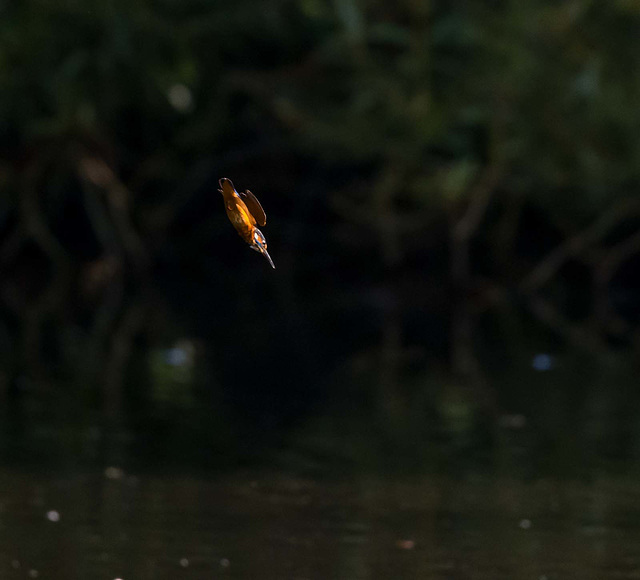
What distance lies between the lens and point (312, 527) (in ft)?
27.6

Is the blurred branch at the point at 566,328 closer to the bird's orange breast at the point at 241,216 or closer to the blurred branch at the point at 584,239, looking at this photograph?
the blurred branch at the point at 584,239

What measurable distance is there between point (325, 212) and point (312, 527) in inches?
Answer: 852

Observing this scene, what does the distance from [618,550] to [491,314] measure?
15197mm

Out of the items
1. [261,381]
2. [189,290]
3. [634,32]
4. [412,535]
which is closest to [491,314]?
[634,32]

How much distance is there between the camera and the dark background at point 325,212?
1465cm

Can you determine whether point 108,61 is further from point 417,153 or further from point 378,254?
point 378,254

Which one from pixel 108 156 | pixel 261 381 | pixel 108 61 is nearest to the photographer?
pixel 261 381

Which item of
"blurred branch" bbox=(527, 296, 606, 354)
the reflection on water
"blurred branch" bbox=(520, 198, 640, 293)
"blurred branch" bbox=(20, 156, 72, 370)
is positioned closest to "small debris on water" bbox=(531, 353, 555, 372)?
"blurred branch" bbox=(527, 296, 606, 354)

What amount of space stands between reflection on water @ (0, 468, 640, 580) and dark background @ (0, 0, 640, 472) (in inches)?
102

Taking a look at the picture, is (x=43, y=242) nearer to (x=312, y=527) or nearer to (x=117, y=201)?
(x=117, y=201)

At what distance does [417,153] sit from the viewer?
24.1m

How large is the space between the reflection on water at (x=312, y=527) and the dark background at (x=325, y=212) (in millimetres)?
2593

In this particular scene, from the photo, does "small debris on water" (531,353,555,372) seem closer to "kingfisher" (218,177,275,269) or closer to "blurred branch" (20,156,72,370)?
"blurred branch" (20,156,72,370)

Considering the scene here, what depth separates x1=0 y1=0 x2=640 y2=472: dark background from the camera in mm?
14648
